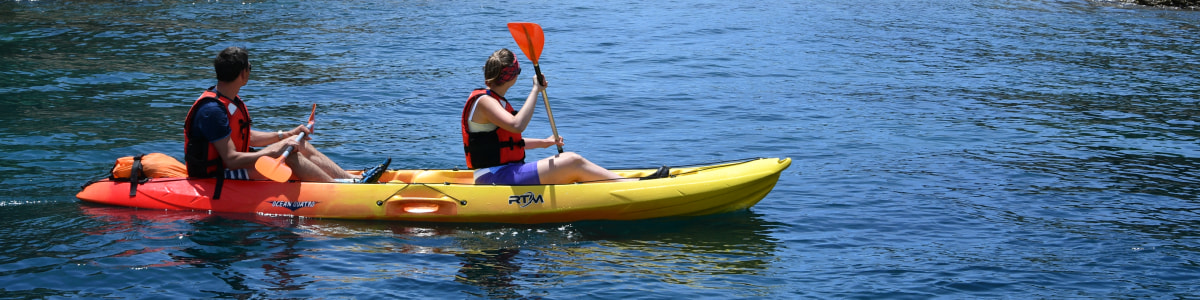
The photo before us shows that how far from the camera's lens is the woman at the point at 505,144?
6793 millimetres

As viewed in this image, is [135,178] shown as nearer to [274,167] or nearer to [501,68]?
[274,167]

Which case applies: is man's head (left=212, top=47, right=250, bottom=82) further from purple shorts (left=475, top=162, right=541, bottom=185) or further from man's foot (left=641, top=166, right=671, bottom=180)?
man's foot (left=641, top=166, right=671, bottom=180)

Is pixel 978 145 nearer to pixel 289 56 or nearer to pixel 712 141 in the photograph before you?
pixel 712 141

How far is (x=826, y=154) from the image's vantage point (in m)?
10.2

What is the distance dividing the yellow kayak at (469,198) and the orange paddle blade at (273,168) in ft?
0.95

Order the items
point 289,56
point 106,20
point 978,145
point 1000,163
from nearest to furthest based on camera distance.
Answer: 1. point 1000,163
2. point 978,145
3. point 289,56
4. point 106,20

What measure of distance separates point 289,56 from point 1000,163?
11.0 metres

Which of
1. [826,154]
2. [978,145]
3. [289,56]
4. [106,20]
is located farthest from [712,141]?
[106,20]

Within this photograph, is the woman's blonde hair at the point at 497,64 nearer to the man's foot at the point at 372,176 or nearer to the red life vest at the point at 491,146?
the red life vest at the point at 491,146

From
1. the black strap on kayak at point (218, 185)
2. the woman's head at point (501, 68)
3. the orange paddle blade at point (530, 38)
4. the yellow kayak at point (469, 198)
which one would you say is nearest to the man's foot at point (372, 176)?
the yellow kayak at point (469, 198)

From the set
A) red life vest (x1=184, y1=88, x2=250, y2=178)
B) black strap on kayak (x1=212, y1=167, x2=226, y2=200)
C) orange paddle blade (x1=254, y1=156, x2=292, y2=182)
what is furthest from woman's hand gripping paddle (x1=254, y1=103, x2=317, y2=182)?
black strap on kayak (x1=212, y1=167, x2=226, y2=200)

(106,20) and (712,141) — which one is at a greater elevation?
(106,20)

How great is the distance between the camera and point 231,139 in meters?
6.89

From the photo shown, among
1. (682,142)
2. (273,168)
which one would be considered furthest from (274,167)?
(682,142)
